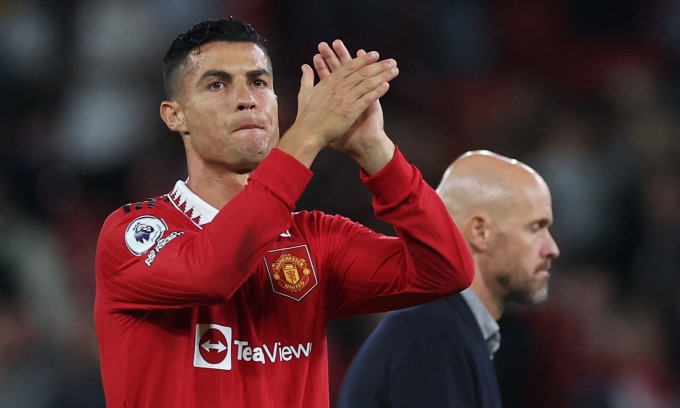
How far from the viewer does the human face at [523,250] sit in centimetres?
401

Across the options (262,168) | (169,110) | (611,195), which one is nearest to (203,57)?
(169,110)

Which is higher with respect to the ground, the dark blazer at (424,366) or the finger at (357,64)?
the finger at (357,64)

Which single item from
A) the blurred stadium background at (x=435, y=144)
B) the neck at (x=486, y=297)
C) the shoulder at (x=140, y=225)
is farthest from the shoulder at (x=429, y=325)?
the blurred stadium background at (x=435, y=144)

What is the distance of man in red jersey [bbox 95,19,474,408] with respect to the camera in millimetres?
2365

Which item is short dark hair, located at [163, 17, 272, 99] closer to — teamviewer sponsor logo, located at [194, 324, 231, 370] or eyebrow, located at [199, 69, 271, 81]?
eyebrow, located at [199, 69, 271, 81]

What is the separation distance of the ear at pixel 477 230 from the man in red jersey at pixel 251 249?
1.28 meters

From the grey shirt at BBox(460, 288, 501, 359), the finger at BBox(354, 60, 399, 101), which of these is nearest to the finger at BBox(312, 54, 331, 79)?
the finger at BBox(354, 60, 399, 101)

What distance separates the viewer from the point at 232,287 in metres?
2.33

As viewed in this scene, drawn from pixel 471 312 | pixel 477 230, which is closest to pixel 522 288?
pixel 477 230

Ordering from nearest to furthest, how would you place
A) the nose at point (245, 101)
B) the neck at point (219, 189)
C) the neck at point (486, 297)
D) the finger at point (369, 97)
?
the finger at point (369, 97), the nose at point (245, 101), the neck at point (219, 189), the neck at point (486, 297)

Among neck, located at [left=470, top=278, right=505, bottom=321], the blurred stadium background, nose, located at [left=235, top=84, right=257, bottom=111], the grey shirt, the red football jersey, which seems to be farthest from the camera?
the blurred stadium background

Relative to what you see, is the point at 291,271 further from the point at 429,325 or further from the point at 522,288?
the point at 522,288

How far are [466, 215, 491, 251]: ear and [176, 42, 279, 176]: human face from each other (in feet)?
4.81

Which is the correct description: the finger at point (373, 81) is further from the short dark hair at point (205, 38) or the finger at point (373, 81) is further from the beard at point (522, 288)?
the beard at point (522, 288)
